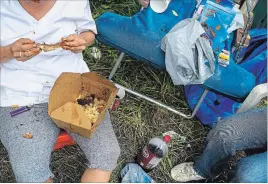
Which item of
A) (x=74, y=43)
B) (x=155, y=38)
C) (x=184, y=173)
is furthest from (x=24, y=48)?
→ (x=184, y=173)

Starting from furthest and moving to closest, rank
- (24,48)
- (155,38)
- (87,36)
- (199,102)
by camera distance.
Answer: (199,102), (155,38), (87,36), (24,48)

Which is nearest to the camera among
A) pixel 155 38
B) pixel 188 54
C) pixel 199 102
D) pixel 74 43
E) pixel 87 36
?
pixel 74 43

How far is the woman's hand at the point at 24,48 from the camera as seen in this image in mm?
1708

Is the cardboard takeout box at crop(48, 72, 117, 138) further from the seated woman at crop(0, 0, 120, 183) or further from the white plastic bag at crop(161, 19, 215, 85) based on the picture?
the white plastic bag at crop(161, 19, 215, 85)

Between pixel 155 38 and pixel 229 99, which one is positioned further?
Answer: pixel 229 99

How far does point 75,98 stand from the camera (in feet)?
6.66

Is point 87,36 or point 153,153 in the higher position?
point 87,36

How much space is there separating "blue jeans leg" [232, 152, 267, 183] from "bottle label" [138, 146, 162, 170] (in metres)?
0.53

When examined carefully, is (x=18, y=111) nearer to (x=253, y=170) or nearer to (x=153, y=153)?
(x=153, y=153)

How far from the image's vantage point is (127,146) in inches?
98.7

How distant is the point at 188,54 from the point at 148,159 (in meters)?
0.66

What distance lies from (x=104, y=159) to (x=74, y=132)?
20 centimetres

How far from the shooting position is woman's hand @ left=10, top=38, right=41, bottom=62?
1.71 metres

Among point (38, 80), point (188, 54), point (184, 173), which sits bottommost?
point (184, 173)
